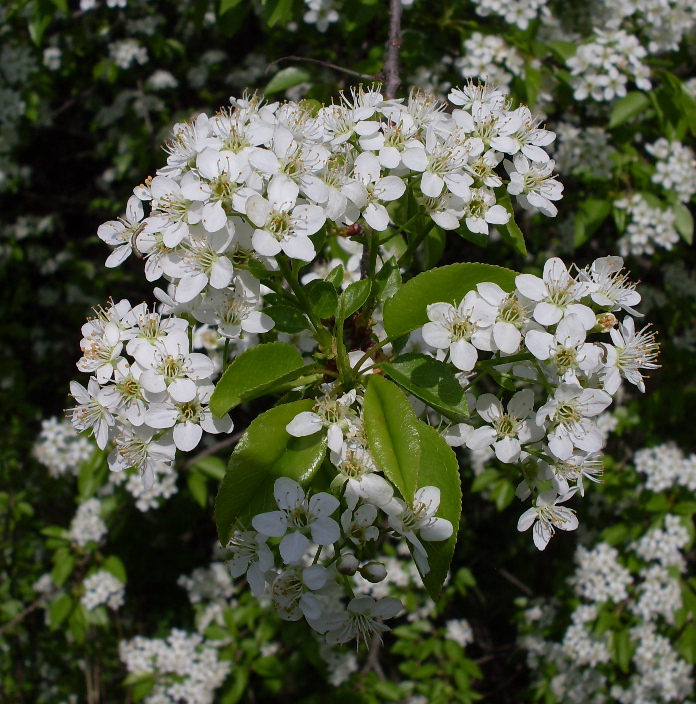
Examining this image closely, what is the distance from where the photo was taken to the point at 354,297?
1.36 m

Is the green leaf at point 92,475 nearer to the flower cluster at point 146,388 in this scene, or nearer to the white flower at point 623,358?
the flower cluster at point 146,388

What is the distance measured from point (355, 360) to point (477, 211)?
1.44 feet

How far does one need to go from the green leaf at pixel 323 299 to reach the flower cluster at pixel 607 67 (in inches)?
85.4

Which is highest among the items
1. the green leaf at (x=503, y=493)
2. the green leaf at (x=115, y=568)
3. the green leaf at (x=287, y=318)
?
the green leaf at (x=287, y=318)

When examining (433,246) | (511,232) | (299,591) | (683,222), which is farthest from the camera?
(683,222)

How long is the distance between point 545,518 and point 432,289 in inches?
22.9

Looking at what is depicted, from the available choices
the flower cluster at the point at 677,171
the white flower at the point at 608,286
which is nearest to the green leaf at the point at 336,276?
the white flower at the point at 608,286

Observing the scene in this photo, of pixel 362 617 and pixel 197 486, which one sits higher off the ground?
pixel 362 617

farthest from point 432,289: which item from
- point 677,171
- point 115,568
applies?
point 115,568

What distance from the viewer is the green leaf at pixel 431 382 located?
1196mm

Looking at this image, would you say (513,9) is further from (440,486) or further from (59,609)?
(59,609)

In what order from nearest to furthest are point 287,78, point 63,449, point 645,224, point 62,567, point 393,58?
point 393,58
point 287,78
point 645,224
point 62,567
point 63,449

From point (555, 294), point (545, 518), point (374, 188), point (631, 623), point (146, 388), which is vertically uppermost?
point (374, 188)

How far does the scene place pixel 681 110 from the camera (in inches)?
111
